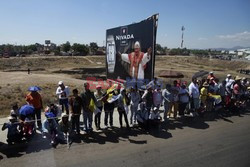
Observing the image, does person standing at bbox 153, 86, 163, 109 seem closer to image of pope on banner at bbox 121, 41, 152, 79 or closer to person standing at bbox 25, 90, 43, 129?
image of pope on banner at bbox 121, 41, 152, 79

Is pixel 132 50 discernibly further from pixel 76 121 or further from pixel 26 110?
pixel 26 110

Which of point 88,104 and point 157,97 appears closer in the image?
point 88,104

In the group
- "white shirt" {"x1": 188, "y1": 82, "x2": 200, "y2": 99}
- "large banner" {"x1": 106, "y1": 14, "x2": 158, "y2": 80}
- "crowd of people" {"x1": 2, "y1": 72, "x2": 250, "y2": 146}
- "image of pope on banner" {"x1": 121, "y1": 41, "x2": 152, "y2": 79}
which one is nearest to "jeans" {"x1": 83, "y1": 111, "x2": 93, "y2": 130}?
"crowd of people" {"x1": 2, "y1": 72, "x2": 250, "y2": 146}

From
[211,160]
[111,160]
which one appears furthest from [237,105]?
[111,160]

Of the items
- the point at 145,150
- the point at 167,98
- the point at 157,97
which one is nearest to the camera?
the point at 145,150

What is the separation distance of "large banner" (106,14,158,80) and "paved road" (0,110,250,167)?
3506 mm

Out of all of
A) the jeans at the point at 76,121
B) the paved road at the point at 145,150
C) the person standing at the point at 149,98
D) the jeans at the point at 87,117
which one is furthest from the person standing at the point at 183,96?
the jeans at the point at 76,121

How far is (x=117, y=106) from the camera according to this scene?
8.80 meters

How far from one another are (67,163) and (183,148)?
3.53m

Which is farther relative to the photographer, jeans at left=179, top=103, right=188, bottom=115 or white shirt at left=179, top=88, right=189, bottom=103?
jeans at left=179, top=103, right=188, bottom=115

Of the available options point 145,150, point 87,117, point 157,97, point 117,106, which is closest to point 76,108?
point 87,117

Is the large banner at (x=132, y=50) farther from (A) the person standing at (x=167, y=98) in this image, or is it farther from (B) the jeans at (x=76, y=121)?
(B) the jeans at (x=76, y=121)

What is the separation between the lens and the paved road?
20.7 ft

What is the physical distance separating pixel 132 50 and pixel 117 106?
168 inches
